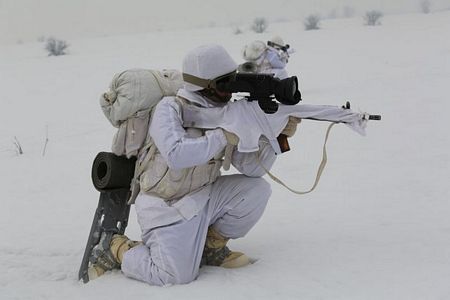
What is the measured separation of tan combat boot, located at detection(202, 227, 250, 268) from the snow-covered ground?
0.06 metres

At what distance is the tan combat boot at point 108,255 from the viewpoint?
3430 mm

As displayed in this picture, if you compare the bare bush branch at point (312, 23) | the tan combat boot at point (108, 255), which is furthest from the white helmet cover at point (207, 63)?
the bare bush branch at point (312, 23)

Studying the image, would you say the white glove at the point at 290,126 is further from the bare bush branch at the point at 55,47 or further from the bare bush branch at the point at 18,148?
the bare bush branch at the point at 55,47

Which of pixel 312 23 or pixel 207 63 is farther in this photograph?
pixel 312 23

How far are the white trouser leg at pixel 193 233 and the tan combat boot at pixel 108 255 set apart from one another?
3.6 inches

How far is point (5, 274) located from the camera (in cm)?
360

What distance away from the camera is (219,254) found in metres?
3.43

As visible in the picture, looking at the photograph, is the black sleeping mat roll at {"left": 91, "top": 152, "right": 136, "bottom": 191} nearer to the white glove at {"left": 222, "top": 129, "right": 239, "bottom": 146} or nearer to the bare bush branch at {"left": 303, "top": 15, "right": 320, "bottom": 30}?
the white glove at {"left": 222, "top": 129, "right": 239, "bottom": 146}

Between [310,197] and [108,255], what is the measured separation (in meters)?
1.73

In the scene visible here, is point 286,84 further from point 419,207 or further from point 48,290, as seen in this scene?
point 419,207

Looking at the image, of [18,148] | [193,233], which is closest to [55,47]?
[18,148]

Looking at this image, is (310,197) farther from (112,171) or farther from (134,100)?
(134,100)

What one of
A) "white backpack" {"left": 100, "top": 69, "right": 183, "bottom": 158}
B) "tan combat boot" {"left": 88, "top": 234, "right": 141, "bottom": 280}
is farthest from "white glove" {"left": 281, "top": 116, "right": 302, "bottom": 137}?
"tan combat boot" {"left": 88, "top": 234, "right": 141, "bottom": 280}

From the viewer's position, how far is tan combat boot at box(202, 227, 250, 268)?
3396mm
